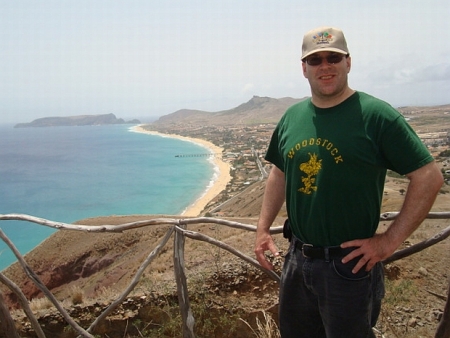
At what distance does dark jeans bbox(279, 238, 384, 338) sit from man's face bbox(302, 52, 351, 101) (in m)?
0.85

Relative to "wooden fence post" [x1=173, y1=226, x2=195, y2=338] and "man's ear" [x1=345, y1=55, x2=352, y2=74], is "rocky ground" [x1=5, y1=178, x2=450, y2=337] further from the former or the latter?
"man's ear" [x1=345, y1=55, x2=352, y2=74]

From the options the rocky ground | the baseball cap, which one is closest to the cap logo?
the baseball cap

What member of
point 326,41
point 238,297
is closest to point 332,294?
point 326,41

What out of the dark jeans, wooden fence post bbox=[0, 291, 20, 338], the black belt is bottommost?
wooden fence post bbox=[0, 291, 20, 338]

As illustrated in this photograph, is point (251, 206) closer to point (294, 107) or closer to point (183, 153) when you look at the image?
point (294, 107)

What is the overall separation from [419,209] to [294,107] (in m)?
0.85

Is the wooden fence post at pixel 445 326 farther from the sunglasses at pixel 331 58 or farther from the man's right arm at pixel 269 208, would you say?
the sunglasses at pixel 331 58

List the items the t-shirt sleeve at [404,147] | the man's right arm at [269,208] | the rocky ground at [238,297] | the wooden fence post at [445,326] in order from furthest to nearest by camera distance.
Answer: the rocky ground at [238,297] < the wooden fence post at [445,326] < the man's right arm at [269,208] < the t-shirt sleeve at [404,147]

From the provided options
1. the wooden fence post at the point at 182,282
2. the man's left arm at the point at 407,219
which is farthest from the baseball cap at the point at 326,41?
the wooden fence post at the point at 182,282

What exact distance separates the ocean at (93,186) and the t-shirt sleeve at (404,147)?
114ft

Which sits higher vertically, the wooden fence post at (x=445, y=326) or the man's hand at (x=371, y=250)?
the man's hand at (x=371, y=250)

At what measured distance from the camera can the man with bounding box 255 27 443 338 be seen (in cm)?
176

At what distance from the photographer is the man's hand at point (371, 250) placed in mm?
1847

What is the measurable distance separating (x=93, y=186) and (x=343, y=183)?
65.4 meters
